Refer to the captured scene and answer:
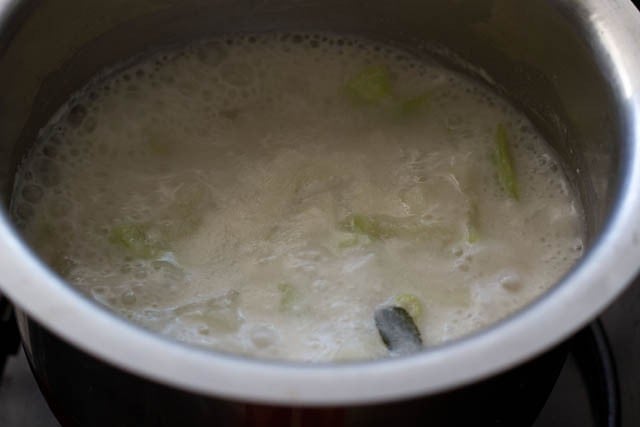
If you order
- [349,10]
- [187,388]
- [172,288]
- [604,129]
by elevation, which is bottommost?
[187,388]

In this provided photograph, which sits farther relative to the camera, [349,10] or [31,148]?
[349,10]

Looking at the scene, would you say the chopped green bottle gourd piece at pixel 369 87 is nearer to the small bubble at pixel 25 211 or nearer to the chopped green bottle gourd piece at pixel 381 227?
the chopped green bottle gourd piece at pixel 381 227

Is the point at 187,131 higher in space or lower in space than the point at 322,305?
higher

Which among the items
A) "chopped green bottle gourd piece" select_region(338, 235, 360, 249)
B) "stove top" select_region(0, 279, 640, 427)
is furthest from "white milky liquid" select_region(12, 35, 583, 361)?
"stove top" select_region(0, 279, 640, 427)

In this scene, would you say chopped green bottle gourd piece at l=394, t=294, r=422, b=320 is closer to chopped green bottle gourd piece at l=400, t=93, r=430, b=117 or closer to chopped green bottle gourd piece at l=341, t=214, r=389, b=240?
chopped green bottle gourd piece at l=341, t=214, r=389, b=240

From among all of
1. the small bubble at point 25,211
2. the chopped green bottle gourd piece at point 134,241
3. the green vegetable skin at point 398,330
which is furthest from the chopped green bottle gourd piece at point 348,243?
the small bubble at point 25,211

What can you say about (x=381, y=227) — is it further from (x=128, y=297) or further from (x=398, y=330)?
(x=128, y=297)

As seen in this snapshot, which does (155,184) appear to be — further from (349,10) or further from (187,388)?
(187,388)

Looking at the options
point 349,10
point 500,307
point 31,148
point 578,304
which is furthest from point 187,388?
point 349,10
